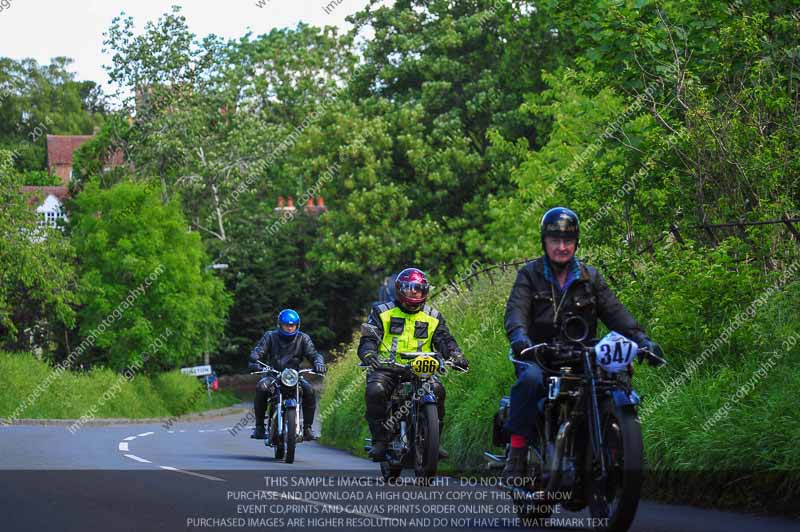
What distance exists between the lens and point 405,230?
51.4 m

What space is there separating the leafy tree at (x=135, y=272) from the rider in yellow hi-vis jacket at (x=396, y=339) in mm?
40414

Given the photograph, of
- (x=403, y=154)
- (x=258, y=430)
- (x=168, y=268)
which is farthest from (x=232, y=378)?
(x=258, y=430)

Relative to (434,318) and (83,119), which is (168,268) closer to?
(434,318)

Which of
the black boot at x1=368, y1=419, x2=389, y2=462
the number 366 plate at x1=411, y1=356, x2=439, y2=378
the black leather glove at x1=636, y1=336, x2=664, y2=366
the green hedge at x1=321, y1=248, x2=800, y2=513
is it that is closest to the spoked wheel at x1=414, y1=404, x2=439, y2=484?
the number 366 plate at x1=411, y1=356, x2=439, y2=378

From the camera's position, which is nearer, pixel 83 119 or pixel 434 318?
pixel 434 318

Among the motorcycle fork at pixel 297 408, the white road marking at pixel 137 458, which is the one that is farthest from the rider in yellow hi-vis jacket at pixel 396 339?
the white road marking at pixel 137 458

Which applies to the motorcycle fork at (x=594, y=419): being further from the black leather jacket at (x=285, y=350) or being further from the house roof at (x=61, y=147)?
the house roof at (x=61, y=147)

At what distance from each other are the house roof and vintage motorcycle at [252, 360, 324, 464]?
90.3 meters

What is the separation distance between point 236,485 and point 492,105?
38925 mm

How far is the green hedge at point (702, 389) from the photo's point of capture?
35.7 ft

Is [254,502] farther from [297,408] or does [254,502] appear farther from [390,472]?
[297,408]

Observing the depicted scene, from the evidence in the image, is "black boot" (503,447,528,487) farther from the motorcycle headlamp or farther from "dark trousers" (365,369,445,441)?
the motorcycle headlamp

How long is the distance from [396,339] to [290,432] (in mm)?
4097

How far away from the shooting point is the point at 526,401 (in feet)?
30.0
